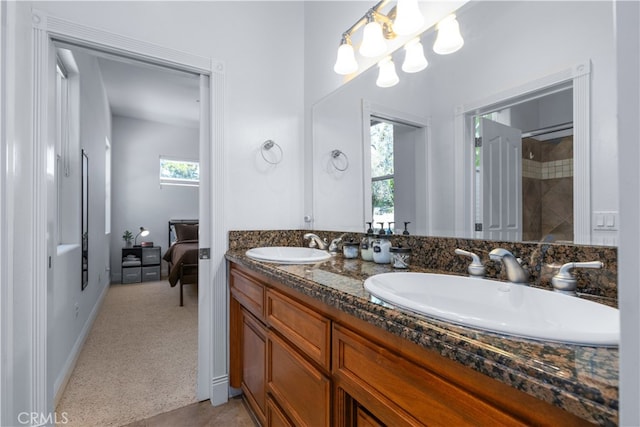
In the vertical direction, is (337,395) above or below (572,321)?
below

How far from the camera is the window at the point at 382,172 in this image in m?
1.60

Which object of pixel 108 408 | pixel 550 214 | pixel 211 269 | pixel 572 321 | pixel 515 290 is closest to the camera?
pixel 572 321

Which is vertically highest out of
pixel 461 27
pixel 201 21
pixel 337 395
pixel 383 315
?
pixel 201 21

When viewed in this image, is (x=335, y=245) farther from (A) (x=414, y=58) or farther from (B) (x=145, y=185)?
(B) (x=145, y=185)

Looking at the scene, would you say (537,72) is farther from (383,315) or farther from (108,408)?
(108,408)

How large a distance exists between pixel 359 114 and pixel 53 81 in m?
1.83

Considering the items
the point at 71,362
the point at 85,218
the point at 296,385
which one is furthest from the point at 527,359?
the point at 85,218

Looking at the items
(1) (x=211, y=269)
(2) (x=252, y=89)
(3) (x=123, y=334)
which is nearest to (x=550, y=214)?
(1) (x=211, y=269)

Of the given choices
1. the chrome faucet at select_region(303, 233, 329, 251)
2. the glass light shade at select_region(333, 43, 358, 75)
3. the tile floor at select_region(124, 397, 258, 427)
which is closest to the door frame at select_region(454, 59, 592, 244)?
the glass light shade at select_region(333, 43, 358, 75)

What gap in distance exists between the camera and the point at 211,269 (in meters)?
1.91

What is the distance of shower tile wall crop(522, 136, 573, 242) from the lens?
915 mm

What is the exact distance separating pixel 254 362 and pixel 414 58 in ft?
5.54

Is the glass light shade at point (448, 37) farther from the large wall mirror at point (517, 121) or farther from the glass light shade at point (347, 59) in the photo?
the glass light shade at point (347, 59)

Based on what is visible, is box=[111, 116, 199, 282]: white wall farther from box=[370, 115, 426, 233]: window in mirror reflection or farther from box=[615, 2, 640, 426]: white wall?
box=[615, 2, 640, 426]: white wall
